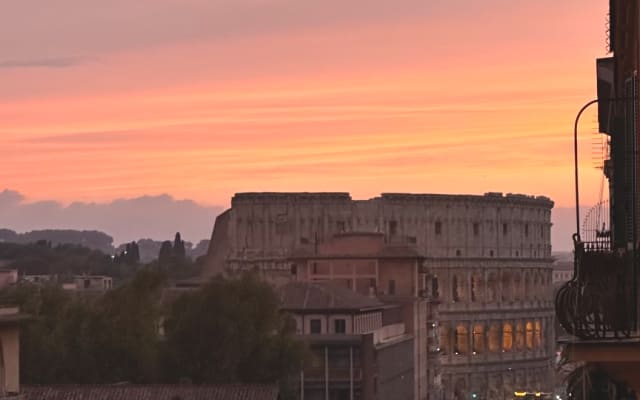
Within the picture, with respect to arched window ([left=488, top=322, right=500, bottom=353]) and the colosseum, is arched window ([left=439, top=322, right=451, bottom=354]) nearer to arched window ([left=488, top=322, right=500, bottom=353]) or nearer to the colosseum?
the colosseum

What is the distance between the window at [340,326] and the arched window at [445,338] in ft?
274

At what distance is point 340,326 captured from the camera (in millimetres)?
100250

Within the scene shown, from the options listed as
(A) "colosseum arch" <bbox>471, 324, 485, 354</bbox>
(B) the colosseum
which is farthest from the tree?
(A) "colosseum arch" <bbox>471, 324, 485, 354</bbox>

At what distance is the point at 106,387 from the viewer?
194 feet

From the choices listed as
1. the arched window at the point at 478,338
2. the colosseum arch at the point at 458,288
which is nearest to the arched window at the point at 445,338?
the arched window at the point at 478,338

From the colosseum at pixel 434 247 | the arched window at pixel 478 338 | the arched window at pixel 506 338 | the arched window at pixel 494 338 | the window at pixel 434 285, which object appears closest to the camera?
the window at pixel 434 285

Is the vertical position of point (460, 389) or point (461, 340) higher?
point (461, 340)

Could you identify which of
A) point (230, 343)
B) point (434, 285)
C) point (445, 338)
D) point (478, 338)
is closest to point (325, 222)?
point (445, 338)

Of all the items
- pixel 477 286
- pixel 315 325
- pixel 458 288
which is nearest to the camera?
pixel 315 325

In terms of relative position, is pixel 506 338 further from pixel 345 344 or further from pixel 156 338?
pixel 156 338

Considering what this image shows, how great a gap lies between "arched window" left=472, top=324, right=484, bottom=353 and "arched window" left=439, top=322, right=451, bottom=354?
12.0 ft

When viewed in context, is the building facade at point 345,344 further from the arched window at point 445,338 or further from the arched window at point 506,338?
the arched window at point 506,338

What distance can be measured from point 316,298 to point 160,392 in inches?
1811

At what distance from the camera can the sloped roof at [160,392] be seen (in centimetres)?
5712
